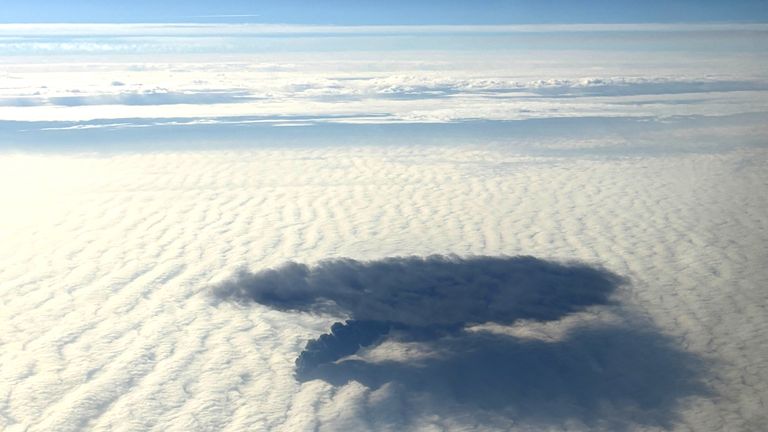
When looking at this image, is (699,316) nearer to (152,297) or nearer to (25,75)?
(152,297)

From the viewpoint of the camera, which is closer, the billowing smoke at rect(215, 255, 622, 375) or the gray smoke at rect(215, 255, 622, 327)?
the billowing smoke at rect(215, 255, 622, 375)

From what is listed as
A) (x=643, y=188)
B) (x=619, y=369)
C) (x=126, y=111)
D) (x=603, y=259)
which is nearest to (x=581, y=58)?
(x=126, y=111)

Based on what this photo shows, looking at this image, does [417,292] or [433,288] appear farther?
[433,288]

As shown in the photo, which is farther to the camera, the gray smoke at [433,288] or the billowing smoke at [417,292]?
the gray smoke at [433,288]

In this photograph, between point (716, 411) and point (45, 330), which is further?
point (45, 330)

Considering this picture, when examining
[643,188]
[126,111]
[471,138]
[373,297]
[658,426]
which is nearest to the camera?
[658,426]

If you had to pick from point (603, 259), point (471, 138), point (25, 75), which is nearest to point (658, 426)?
point (603, 259)

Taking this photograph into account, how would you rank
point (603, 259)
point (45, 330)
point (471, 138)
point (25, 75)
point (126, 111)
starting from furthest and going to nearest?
point (25, 75)
point (126, 111)
point (471, 138)
point (603, 259)
point (45, 330)
